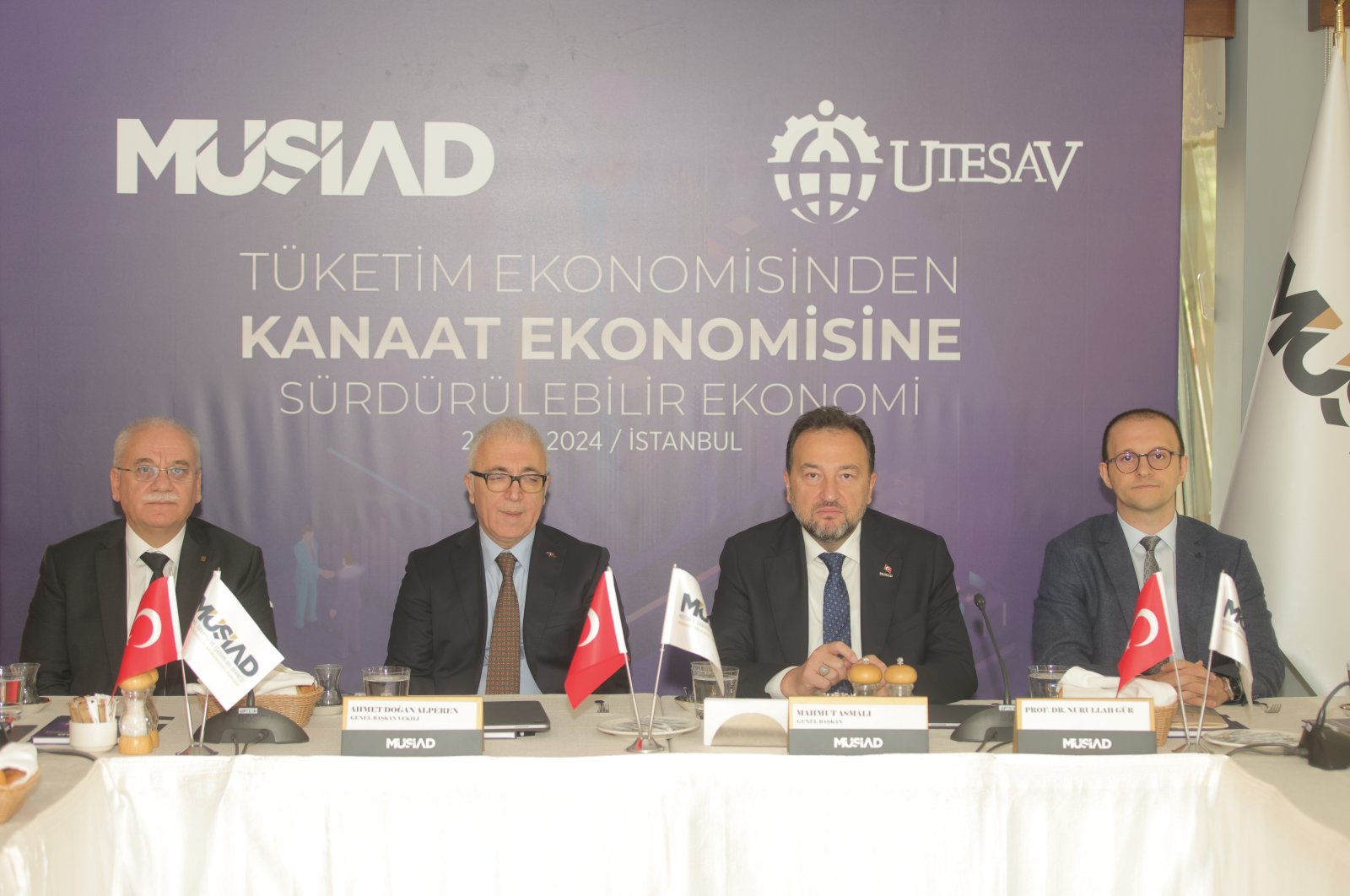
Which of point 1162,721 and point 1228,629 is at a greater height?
point 1228,629

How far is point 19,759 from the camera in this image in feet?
5.96

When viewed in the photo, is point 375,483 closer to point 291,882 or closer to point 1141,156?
point 291,882

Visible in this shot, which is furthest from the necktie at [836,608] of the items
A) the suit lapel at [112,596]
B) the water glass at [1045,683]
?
the suit lapel at [112,596]

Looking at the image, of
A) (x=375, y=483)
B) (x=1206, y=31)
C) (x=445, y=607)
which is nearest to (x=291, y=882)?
(x=445, y=607)

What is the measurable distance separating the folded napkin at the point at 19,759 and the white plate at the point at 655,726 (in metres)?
1.06

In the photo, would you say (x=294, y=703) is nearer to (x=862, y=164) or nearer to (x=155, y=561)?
(x=155, y=561)

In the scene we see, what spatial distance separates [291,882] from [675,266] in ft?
9.29

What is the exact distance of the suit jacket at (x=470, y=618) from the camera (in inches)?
138

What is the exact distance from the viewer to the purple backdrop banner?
434 centimetres

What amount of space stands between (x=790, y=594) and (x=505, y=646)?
2.78 ft

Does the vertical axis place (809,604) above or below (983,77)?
below

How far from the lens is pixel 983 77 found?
4473 millimetres

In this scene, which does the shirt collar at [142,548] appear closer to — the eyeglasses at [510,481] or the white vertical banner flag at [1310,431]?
the eyeglasses at [510,481]

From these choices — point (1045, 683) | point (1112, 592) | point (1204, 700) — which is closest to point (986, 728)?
point (1045, 683)
